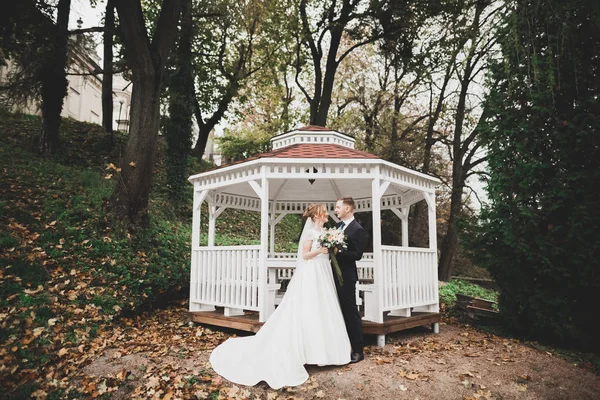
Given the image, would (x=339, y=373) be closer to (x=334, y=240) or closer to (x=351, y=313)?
(x=351, y=313)

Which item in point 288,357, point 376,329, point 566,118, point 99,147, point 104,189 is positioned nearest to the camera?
point 288,357

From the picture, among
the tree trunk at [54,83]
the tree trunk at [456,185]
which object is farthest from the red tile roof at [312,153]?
the tree trunk at [54,83]

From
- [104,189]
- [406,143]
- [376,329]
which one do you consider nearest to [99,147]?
[104,189]

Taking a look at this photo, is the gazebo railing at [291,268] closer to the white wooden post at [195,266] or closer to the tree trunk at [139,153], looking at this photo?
the white wooden post at [195,266]

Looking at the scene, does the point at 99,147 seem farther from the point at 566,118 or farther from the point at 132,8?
the point at 566,118

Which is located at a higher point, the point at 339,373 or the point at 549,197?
the point at 549,197

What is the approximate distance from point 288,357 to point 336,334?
2.54ft

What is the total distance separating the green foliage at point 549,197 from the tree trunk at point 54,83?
13129mm

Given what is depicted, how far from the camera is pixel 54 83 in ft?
44.2

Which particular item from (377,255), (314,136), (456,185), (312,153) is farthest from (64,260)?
(456,185)

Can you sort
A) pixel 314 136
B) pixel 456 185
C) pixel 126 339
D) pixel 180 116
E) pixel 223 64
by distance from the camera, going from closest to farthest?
pixel 126 339
pixel 314 136
pixel 456 185
pixel 180 116
pixel 223 64

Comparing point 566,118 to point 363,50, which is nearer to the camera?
point 566,118

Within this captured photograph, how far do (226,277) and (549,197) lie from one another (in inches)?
240

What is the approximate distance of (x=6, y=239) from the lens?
793 cm
